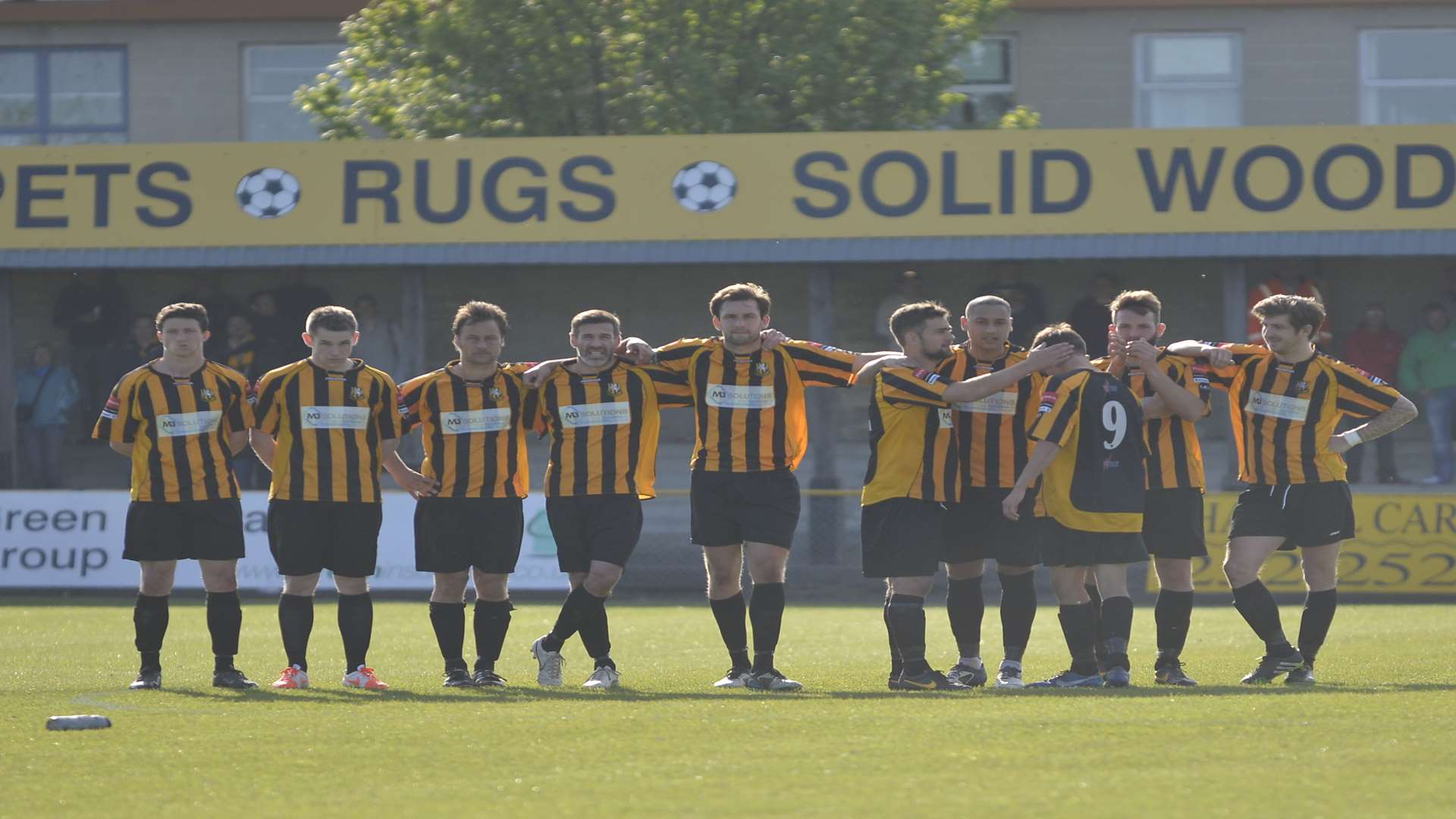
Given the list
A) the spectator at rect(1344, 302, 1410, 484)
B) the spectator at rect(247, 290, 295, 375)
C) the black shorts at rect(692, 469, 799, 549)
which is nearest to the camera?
the black shorts at rect(692, 469, 799, 549)

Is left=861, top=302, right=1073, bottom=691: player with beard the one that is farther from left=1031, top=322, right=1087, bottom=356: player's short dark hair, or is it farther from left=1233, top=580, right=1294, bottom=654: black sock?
left=1233, top=580, right=1294, bottom=654: black sock

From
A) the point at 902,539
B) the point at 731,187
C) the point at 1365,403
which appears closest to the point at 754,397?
the point at 902,539

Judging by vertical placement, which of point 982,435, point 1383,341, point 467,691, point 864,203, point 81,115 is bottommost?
point 467,691

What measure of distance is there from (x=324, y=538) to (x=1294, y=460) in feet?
13.9

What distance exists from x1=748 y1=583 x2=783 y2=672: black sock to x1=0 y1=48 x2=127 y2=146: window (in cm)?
1741

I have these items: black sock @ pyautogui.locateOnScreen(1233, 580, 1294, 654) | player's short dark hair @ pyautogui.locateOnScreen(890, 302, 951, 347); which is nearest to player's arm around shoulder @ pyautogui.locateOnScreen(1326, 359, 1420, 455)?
black sock @ pyautogui.locateOnScreen(1233, 580, 1294, 654)

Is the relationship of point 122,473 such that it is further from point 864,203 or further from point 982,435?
point 982,435

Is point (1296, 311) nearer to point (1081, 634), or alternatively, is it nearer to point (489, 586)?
point (1081, 634)

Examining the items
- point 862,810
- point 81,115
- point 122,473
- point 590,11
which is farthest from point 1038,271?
point 862,810

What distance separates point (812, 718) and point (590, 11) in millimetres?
13645

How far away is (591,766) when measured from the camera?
5746mm

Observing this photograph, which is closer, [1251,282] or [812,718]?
[812,718]

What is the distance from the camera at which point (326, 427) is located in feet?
26.6

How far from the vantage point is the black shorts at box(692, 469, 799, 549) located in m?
7.74
